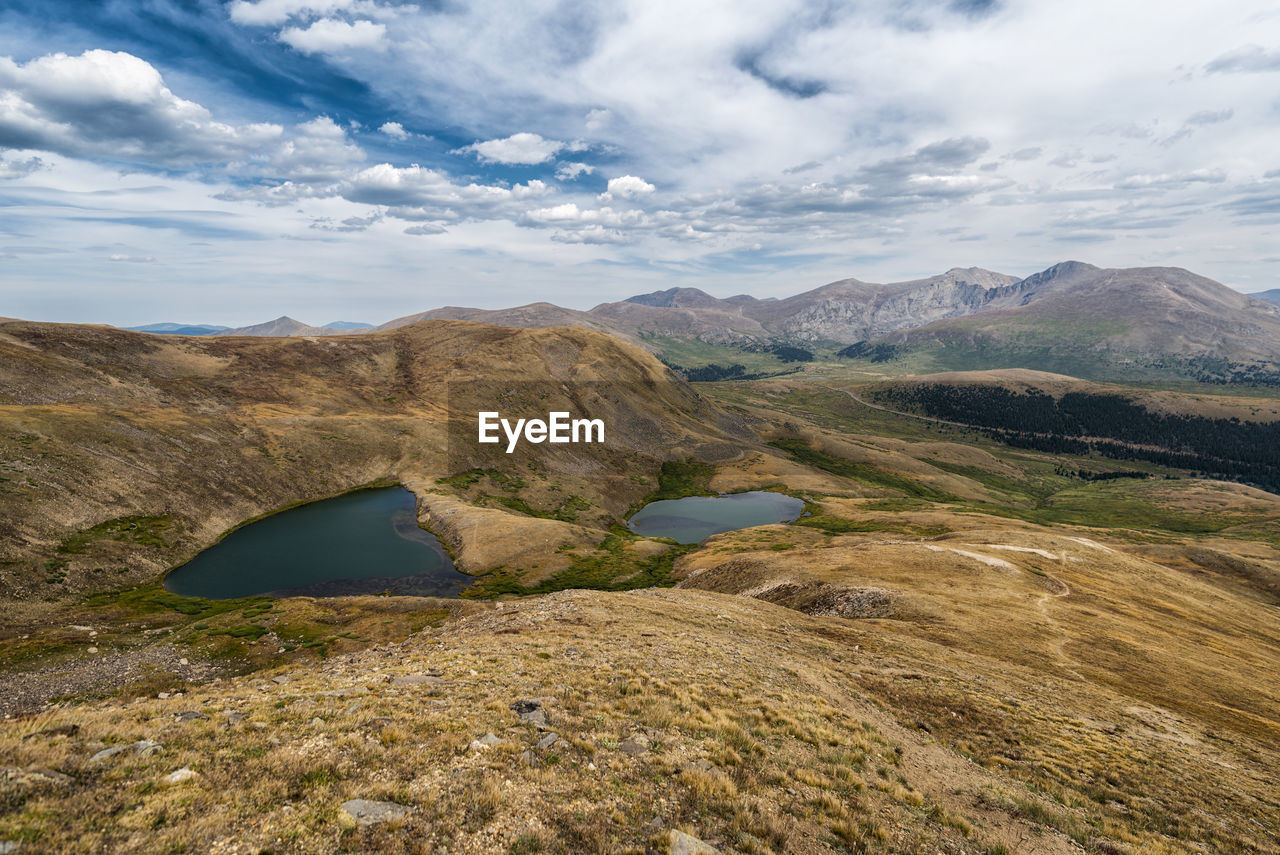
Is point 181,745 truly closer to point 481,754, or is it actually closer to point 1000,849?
point 481,754

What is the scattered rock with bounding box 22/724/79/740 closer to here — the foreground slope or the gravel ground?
the foreground slope

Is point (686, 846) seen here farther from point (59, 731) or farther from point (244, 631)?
point (244, 631)

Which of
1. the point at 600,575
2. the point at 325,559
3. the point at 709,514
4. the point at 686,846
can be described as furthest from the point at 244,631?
the point at 709,514

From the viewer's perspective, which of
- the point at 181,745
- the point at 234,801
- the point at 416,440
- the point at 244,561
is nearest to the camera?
the point at 234,801

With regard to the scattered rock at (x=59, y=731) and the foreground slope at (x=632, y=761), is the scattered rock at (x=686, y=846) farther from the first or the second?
the scattered rock at (x=59, y=731)

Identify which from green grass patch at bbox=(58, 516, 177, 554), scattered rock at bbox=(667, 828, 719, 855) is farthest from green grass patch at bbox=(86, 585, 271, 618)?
scattered rock at bbox=(667, 828, 719, 855)

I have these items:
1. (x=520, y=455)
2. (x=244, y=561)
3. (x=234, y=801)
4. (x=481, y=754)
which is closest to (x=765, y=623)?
(x=481, y=754)
